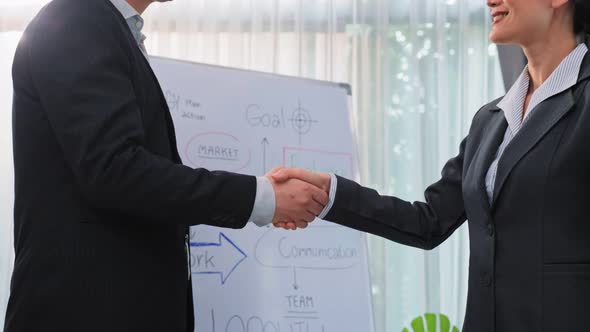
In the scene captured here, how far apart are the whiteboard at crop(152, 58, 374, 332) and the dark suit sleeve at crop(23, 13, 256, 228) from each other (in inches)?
37.4

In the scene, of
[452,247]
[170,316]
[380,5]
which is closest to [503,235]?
[170,316]

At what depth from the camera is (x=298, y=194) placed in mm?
1888

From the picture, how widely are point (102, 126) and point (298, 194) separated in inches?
26.3

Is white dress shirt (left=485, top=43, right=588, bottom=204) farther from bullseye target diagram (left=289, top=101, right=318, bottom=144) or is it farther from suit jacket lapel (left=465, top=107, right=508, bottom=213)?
bullseye target diagram (left=289, top=101, right=318, bottom=144)

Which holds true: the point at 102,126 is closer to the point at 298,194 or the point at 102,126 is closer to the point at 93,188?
the point at 93,188

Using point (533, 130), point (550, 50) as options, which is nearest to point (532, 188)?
point (533, 130)

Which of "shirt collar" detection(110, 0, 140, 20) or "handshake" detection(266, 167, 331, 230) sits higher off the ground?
"shirt collar" detection(110, 0, 140, 20)

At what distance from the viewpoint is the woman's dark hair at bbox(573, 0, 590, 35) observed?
1.73 metres

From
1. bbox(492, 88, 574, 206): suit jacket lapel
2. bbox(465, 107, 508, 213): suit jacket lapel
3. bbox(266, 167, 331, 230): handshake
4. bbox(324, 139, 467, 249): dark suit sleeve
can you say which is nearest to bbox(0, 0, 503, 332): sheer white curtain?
bbox(324, 139, 467, 249): dark suit sleeve

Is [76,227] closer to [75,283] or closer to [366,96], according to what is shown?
[75,283]

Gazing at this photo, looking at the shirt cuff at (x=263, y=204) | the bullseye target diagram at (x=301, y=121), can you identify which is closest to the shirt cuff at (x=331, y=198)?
the shirt cuff at (x=263, y=204)

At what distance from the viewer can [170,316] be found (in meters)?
1.52

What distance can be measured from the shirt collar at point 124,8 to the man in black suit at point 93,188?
102mm

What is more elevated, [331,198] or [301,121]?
[301,121]
